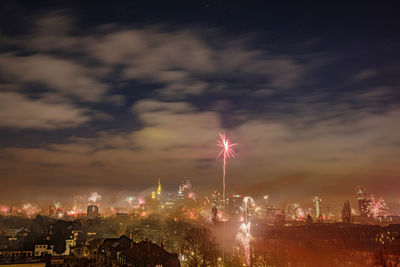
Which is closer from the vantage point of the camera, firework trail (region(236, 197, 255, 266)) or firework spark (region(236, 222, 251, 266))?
firework trail (region(236, 197, 255, 266))

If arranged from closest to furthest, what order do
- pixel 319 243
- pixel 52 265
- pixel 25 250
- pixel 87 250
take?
pixel 52 265 → pixel 25 250 → pixel 87 250 → pixel 319 243

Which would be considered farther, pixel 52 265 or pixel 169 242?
pixel 169 242

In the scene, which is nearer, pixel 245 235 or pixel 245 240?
pixel 245 240

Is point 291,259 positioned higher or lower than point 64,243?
lower

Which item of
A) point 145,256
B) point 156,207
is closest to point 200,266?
point 145,256

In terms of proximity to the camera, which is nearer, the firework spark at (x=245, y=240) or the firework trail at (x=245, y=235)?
the firework trail at (x=245, y=235)

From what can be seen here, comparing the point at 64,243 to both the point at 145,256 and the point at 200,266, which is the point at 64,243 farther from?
the point at 200,266

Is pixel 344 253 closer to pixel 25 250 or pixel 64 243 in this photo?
pixel 64 243

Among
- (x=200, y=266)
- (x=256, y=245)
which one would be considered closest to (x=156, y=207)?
(x=256, y=245)

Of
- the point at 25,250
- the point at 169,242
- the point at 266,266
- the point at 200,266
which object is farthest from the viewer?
the point at 169,242
